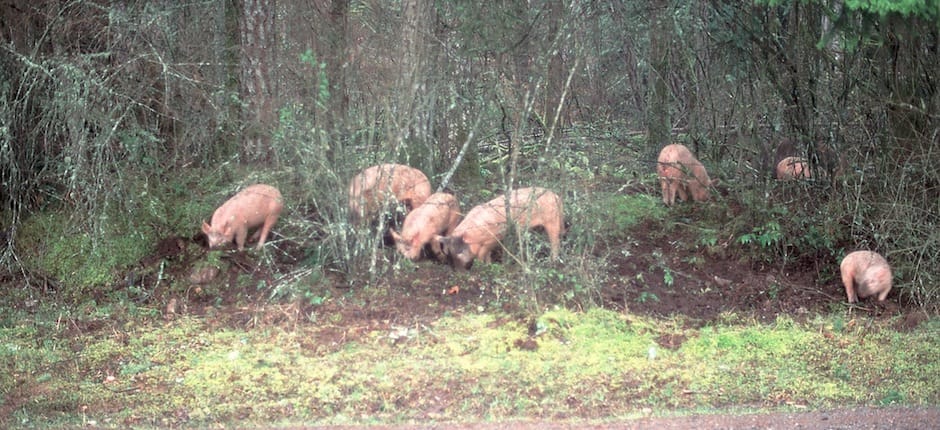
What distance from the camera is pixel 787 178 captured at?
10.7 metres

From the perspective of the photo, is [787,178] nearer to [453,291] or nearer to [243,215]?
[453,291]

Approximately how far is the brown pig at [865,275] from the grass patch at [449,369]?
1.85ft

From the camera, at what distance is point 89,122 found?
9.55m

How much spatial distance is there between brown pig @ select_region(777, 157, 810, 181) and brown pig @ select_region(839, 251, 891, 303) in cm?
182

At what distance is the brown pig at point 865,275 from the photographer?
339 inches

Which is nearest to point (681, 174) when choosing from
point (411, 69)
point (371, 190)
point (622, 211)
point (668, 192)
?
point (668, 192)

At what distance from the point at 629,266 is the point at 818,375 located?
277 cm

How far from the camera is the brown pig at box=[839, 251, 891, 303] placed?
862cm

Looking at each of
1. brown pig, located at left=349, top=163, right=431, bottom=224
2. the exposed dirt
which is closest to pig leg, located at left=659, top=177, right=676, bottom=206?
the exposed dirt

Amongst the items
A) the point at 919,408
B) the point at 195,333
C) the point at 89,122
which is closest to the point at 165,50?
the point at 89,122

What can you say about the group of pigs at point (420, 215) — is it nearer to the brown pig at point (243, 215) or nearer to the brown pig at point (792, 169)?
the brown pig at point (243, 215)

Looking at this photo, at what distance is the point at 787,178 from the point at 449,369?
525 cm

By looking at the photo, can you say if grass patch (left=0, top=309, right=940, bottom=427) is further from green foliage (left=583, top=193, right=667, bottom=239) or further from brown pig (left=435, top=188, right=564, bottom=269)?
green foliage (left=583, top=193, right=667, bottom=239)

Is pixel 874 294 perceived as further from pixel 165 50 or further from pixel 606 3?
pixel 165 50
